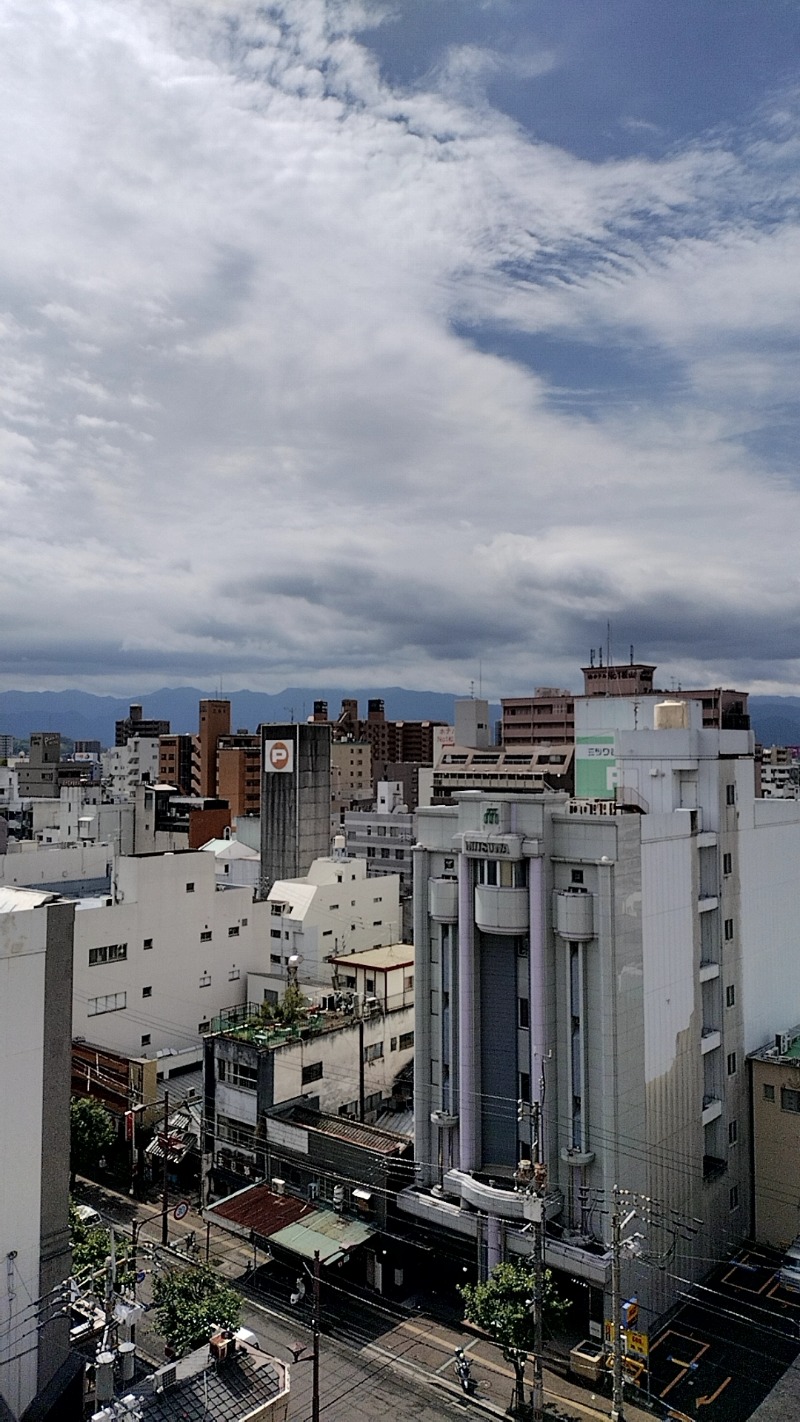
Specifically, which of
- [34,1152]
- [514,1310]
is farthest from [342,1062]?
[34,1152]

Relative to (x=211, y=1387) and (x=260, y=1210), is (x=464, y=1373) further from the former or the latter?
(x=260, y=1210)

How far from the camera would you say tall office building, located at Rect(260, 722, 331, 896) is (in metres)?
88.9

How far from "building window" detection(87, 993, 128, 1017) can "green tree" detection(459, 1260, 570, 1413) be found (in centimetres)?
3130

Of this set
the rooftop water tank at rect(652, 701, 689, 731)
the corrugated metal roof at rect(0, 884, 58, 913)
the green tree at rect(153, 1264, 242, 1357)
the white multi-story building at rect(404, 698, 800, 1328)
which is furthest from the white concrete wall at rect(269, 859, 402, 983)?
the corrugated metal roof at rect(0, 884, 58, 913)

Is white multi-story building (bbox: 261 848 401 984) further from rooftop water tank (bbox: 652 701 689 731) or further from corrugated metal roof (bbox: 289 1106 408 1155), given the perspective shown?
rooftop water tank (bbox: 652 701 689 731)

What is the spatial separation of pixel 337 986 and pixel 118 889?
15818 mm

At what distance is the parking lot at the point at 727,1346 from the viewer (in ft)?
105

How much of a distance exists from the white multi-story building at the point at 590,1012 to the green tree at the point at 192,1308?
29.6 ft

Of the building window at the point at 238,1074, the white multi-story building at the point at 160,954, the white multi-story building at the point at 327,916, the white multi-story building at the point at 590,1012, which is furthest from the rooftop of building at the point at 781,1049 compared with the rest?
the white multi-story building at the point at 160,954

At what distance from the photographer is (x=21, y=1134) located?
1171 inches

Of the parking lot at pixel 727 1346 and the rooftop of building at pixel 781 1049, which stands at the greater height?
the rooftop of building at pixel 781 1049

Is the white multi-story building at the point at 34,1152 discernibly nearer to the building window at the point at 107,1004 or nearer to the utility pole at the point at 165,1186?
the utility pole at the point at 165,1186

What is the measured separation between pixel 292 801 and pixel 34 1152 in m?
60.1

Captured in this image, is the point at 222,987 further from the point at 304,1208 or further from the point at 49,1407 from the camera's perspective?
the point at 49,1407
